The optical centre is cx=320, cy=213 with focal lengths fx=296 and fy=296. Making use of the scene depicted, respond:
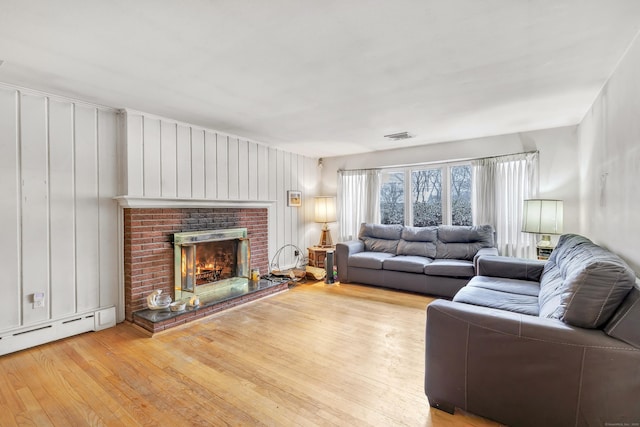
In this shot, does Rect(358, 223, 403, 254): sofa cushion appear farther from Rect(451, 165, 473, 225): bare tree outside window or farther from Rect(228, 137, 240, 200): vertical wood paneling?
Rect(228, 137, 240, 200): vertical wood paneling

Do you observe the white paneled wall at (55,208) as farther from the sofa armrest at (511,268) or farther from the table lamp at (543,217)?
the table lamp at (543,217)

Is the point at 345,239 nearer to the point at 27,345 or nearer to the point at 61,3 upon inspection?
the point at 27,345

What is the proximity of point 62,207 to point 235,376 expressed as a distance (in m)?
2.35

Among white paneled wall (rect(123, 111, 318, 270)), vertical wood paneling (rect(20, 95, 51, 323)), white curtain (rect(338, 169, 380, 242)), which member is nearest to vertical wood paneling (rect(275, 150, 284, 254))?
white paneled wall (rect(123, 111, 318, 270))

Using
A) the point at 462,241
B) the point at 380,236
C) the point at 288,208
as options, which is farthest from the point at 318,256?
the point at 462,241

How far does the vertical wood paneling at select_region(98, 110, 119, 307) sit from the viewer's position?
3.12 m

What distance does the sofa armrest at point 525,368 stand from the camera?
1.41 meters

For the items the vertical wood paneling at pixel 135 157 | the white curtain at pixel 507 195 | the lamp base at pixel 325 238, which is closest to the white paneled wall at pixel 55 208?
the vertical wood paneling at pixel 135 157

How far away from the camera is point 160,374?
2.23m

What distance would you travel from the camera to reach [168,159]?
3584 millimetres

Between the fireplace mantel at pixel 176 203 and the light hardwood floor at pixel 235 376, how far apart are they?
1.31 meters

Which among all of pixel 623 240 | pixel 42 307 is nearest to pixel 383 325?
pixel 623 240

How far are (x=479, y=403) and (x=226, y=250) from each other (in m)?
3.52

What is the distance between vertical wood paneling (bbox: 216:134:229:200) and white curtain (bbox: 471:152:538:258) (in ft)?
12.5
